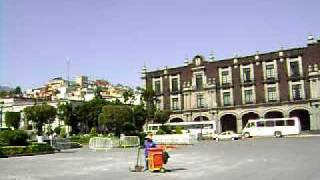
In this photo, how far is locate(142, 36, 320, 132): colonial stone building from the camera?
64.3m

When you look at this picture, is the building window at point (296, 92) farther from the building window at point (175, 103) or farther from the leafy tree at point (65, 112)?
the leafy tree at point (65, 112)

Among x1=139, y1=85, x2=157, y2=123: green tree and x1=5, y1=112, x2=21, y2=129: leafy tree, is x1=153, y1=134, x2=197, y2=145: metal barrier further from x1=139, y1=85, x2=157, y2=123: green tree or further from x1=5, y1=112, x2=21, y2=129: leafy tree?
x1=5, y1=112, x2=21, y2=129: leafy tree

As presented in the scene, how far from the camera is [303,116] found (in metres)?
65.6

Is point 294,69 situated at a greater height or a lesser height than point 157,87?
greater

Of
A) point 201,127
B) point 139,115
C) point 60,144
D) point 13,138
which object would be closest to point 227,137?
point 201,127

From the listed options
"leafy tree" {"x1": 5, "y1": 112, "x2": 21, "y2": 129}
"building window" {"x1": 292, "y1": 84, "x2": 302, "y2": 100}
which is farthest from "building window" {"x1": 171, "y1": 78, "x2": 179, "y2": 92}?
"leafy tree" {"x1": 5, "y1": 112, "x2": 21, "y2": 129}

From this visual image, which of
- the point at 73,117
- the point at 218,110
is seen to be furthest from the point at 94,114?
the point at 218,110

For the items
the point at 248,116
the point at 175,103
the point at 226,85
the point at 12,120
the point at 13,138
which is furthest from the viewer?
the point at 12,120

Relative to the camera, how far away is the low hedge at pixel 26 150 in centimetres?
3080

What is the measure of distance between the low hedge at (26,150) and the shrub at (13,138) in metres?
2.41

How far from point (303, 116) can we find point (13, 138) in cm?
4442

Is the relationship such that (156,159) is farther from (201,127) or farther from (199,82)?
(199,82)

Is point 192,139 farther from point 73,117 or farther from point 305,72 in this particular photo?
point 73,117

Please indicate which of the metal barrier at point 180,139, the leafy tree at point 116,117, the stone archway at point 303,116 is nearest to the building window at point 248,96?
the stone archway at point 303,116
